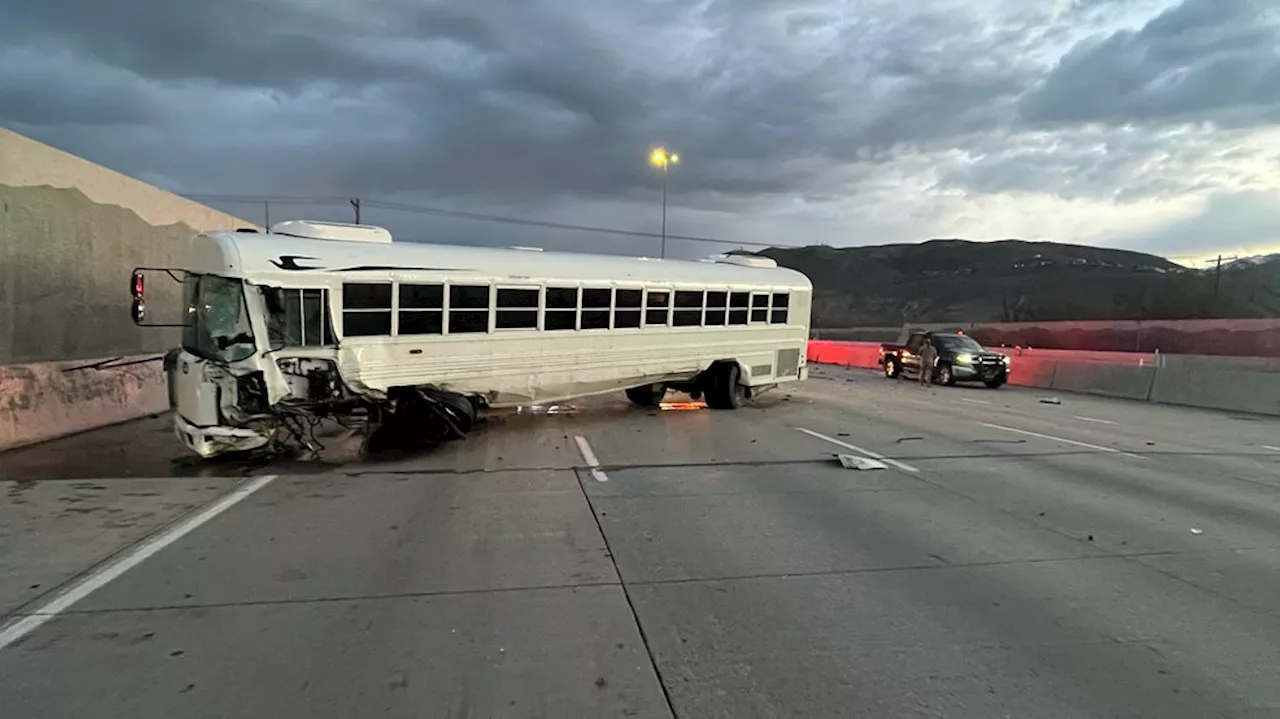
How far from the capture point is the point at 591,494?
8.14 meters

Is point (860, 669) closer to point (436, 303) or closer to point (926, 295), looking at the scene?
point (436, 303)

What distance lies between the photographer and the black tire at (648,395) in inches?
651

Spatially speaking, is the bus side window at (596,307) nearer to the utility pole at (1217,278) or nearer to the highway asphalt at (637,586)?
the highway asphalt at (637,586)

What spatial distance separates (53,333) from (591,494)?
956 cm

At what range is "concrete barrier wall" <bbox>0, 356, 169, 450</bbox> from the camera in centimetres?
1039

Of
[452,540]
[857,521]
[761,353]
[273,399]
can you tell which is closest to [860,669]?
[857,521]

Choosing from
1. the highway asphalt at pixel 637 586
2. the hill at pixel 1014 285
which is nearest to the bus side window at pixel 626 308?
the highway asphalt at pixel 637 586

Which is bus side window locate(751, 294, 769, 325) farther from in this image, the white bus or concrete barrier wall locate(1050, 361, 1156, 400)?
concrete barrier wall locate(1050, 361, 1156, 400)

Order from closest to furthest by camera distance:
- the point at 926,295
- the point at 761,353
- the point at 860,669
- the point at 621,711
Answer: the point at 621,711 < the point at 860,669 < the point at 761,353 < the point at 926,295

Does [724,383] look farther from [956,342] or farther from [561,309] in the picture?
[956,342]

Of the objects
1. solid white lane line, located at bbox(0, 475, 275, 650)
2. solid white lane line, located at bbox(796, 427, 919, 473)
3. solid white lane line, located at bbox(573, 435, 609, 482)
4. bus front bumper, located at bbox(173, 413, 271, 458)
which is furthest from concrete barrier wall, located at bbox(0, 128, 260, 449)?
solid white lane line, located at bbox(796, 427, 919, 473)

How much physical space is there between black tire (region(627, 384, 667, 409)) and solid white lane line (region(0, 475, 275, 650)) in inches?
373

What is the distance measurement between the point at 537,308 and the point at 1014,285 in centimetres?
8122

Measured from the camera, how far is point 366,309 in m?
10.2
